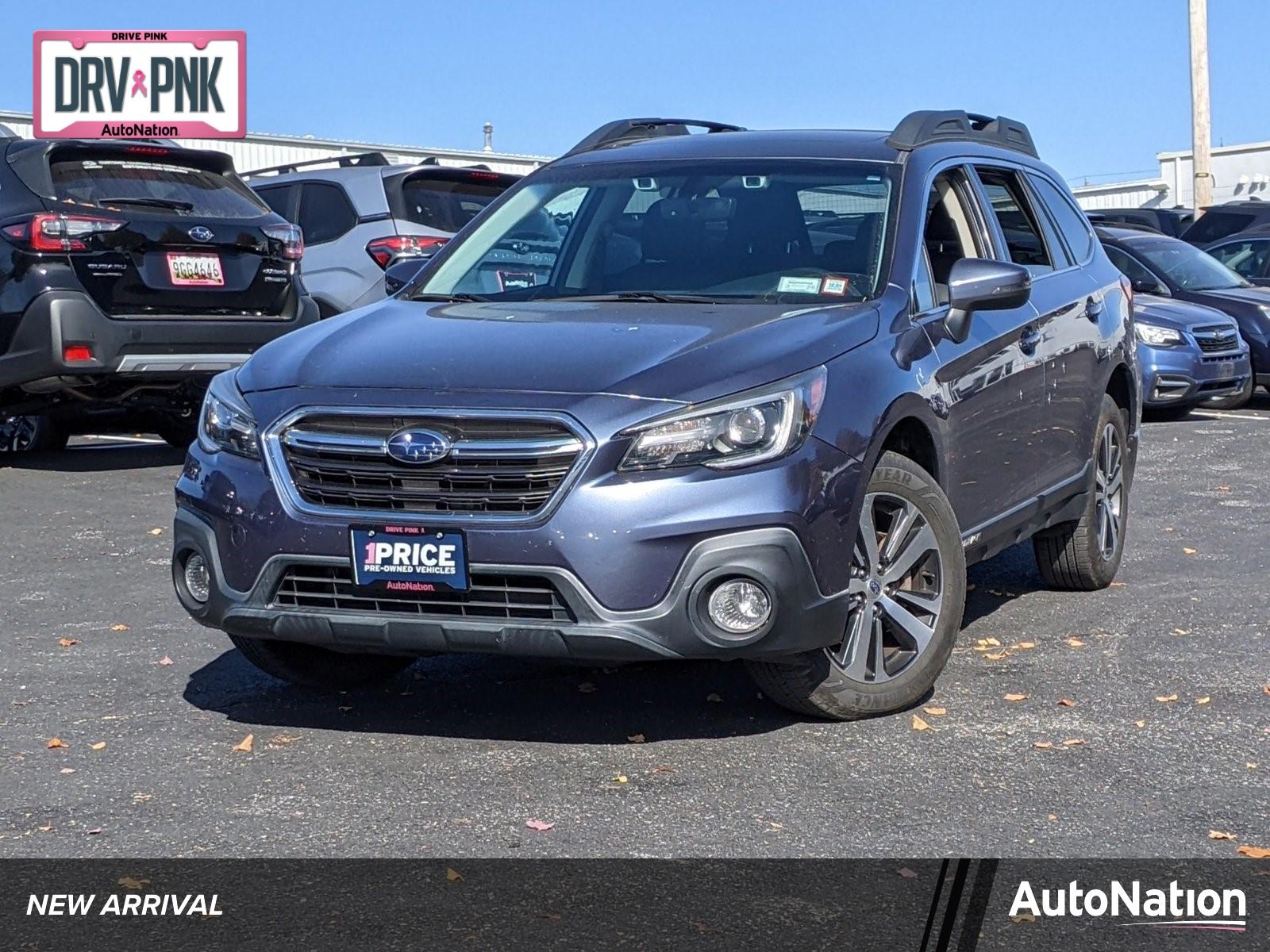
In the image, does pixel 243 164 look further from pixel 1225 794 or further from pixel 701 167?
pixel 1225 794

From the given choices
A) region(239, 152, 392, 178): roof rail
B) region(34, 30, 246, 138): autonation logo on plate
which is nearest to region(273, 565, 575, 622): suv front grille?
region(239, 152, 392, 178): roof rail

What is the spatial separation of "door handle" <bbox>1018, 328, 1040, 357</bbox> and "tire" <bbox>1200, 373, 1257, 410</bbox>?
366 inches

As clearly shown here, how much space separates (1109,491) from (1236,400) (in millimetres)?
9097

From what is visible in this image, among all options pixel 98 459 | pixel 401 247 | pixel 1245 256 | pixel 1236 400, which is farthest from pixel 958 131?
pixel 1245 256

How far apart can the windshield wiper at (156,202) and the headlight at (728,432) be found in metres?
6.58

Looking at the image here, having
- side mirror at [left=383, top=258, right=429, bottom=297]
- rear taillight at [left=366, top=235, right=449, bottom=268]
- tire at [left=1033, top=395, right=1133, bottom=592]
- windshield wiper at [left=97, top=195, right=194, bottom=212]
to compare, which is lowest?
tire at [left=1033, top=395, right=1133, bottom=592]

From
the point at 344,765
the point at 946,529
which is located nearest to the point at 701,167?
the point at 946,529

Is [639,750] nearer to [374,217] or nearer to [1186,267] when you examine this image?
[374,217]

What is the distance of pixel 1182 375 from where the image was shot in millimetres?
15031

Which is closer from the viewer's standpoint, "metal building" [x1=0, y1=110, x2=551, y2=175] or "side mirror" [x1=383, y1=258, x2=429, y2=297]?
"side mirror" [x1=383, y1=258, x2=429, y2=297]

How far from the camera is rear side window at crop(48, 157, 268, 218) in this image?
1059 centimetres

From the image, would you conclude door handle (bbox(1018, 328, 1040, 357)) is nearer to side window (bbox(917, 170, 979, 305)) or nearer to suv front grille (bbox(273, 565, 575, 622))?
side window (bbox(917, 170, 979, 305))

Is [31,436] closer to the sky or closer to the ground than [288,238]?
closer to the ground

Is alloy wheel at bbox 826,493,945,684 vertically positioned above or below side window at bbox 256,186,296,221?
below
